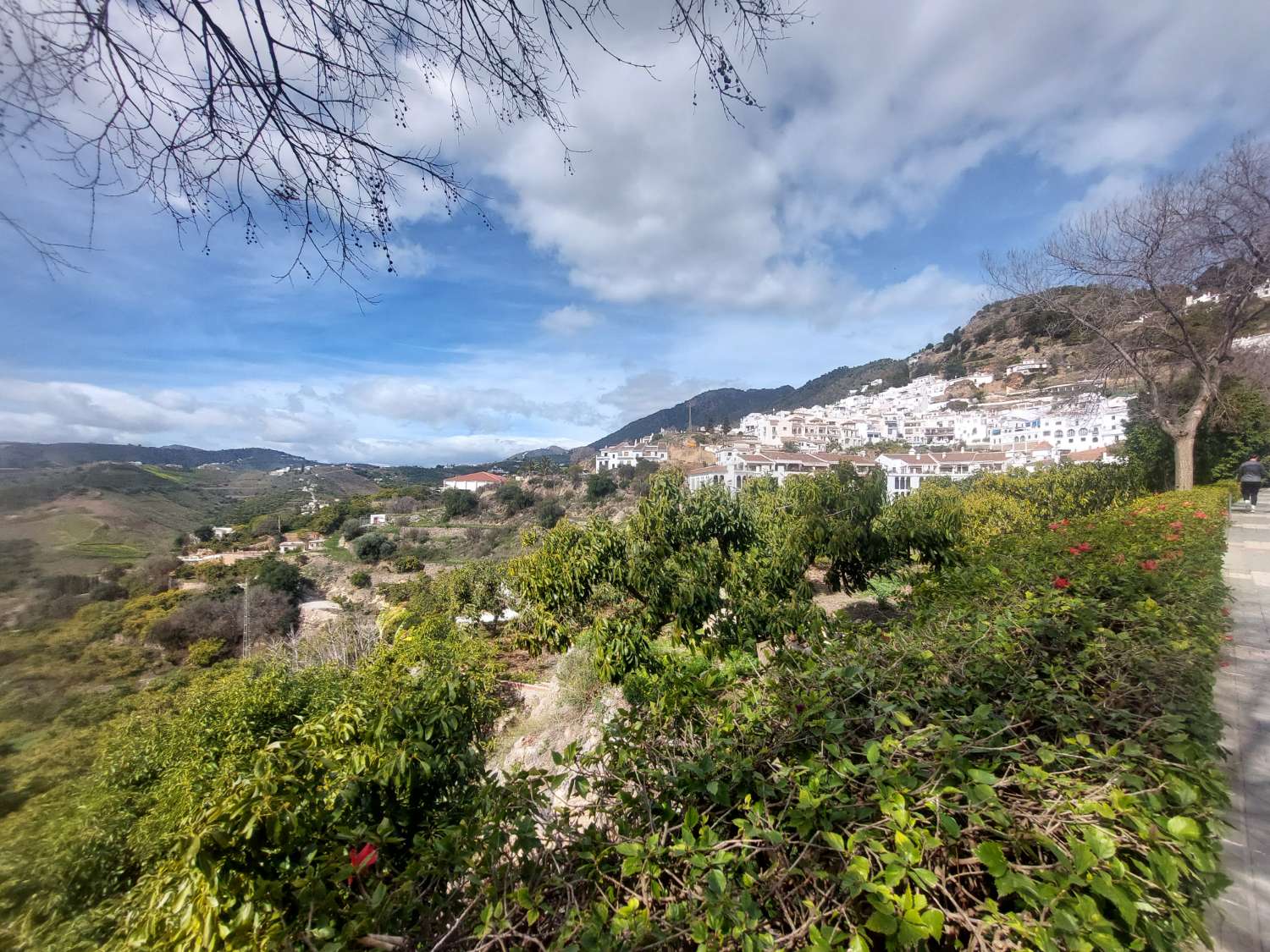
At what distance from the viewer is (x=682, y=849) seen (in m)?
1.04

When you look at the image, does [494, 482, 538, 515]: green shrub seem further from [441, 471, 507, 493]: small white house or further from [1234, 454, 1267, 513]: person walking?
[1234, 454, 1267, 513]: person walking

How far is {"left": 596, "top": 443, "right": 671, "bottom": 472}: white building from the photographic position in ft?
169

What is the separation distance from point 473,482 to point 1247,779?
46368 mm

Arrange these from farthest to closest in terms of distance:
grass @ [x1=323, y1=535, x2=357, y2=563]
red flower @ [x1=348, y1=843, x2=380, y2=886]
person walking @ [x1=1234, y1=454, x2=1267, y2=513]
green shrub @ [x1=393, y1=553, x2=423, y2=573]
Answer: grass @ [x1=323, y1=535, x2=357, y2=563] → green shrub @ [x1=393, y1=553, x2=423, y2=573] → person walking @ [x1=1234, y1=454, x2=1267, y2=513] → red flower @ [x1=348, y1=843, x2=380, y2=886]

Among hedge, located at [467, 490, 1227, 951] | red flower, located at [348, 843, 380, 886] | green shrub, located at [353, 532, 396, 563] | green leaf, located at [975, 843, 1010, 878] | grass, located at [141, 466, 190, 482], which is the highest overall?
grass, located at [141, 466, 190, 482]

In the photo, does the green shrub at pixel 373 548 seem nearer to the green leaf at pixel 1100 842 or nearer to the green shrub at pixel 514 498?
the green shrub at pixel 514 498

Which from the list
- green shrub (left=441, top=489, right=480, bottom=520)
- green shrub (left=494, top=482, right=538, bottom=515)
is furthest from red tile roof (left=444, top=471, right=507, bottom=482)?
green shrub (left=441, top=489, right=480, bottom=520)

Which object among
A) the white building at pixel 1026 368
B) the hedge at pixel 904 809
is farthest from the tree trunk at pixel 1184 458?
the white building at pixel 1026 368

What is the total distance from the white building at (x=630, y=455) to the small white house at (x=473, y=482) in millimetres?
10266

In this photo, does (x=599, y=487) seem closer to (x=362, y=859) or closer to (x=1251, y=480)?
(x=1251, y=480)

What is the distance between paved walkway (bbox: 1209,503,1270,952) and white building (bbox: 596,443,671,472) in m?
45.5

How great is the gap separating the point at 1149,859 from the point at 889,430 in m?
72.2

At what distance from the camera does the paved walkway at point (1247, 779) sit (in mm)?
1241

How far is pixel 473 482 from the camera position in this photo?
4500cm
